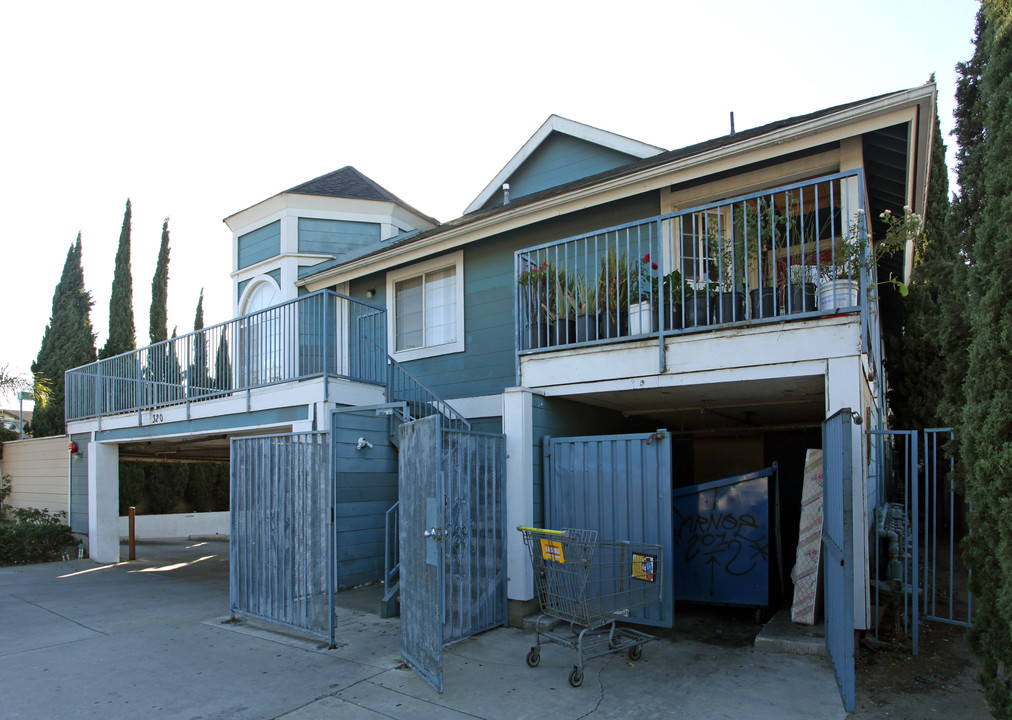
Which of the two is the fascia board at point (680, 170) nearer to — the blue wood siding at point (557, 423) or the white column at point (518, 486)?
the blue wood siding at point (557, 423)

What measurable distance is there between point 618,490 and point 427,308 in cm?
504

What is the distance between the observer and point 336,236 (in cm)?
1341

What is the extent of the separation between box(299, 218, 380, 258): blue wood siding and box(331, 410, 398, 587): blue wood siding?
4867 mm

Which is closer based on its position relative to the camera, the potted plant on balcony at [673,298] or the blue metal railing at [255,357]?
the potted plant on balcony at [673,298]

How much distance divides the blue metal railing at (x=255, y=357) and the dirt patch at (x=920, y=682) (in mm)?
6505

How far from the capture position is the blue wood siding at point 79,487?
45.9 ft

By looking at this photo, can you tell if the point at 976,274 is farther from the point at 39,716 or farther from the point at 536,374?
the point at 39,716

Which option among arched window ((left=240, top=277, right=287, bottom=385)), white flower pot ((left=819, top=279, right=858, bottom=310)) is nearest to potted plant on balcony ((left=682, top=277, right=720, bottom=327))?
white flower pot ((left=819, top=279, right=858, bottom=310))

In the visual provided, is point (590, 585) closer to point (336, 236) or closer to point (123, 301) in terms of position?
point (336, 236)

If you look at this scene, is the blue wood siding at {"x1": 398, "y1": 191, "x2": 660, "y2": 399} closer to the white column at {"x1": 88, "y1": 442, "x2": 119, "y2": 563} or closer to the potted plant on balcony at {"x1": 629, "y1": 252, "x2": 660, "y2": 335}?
the potted plant on balcony at {"x1": 629, "y1": 252, "x2": 660, "y2": 335}

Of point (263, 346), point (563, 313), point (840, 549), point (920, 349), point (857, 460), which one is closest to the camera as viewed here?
point (840, 549)

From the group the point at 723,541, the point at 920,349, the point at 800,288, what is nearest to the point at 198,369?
the point at 723,541

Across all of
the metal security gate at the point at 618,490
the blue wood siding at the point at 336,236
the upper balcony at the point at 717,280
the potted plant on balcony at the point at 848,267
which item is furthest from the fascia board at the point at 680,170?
the metal security gate at the point at 618,490

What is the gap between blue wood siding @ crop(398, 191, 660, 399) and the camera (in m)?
9.35
